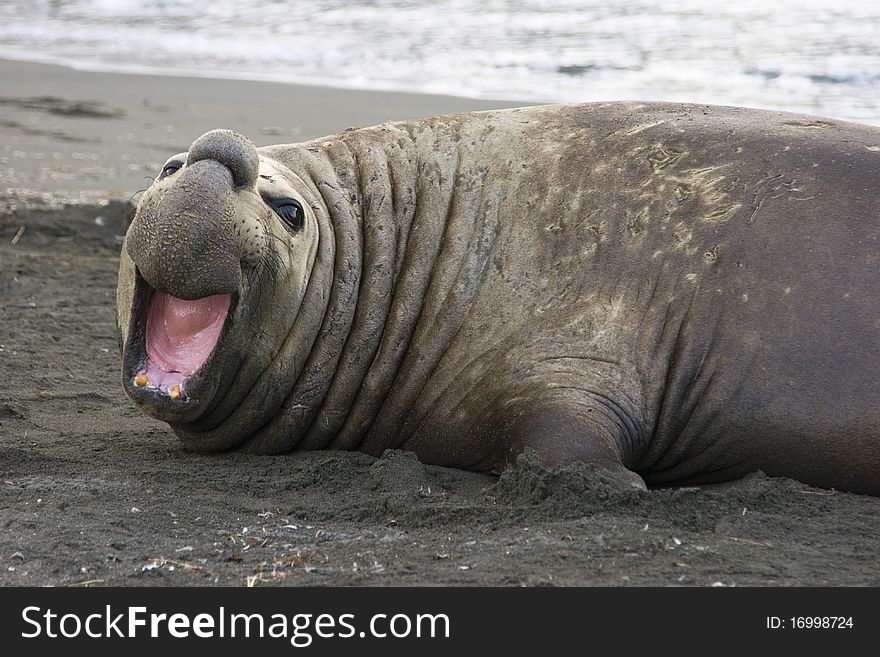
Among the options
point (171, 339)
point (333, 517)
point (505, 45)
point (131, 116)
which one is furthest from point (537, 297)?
point (505, 45)

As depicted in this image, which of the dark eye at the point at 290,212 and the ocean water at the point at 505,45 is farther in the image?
the ocean water at the point at 505,45

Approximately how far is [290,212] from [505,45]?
10703 millimetres

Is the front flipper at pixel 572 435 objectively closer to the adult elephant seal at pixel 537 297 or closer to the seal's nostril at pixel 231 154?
the adult elephant seal at pixel 537 297

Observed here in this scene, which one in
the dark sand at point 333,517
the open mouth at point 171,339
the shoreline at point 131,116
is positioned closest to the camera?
the dark sand at point 333,517

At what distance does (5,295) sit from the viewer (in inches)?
261

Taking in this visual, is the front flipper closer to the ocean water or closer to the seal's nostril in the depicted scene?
the seal's nostril

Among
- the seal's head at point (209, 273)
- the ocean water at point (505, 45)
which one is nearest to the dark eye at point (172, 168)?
the seal's head at point (209, 273)

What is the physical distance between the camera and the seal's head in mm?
3969

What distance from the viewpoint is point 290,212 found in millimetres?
4375

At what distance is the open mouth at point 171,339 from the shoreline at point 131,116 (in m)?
4.47

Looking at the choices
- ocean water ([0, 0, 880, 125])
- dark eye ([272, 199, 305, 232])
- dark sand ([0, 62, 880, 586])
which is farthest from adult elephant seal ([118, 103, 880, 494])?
ocean water ([0, 0, 880, 125])

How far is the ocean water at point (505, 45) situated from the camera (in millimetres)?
12125
